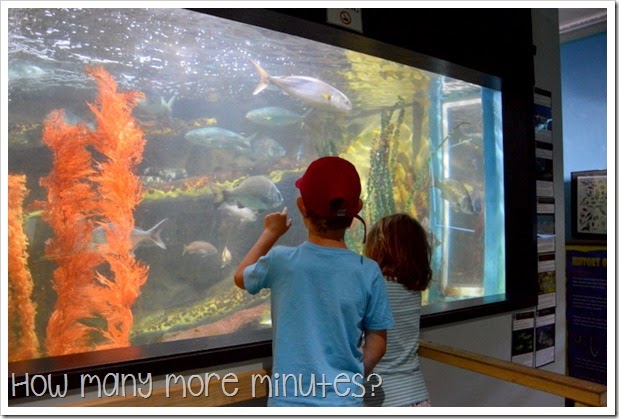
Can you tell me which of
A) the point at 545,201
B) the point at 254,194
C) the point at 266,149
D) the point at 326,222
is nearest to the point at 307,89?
the point at 266,149

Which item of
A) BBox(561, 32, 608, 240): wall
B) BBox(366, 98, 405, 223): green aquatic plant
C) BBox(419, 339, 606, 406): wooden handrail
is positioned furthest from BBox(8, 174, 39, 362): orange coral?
BBox(561, 32, 608, 240): wall

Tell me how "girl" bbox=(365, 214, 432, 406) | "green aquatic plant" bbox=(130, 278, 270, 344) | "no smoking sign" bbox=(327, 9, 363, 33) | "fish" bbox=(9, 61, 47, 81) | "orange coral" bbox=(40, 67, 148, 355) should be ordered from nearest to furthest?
"girl" bbox=(365, 214, 432, 406) → "no smoking sign" bbox=(327, 9, 363, 33) → "orange coral" bbox=(40, 67, 148, 355) → "fish" bbox=(9, 61, 47, 81) → "green aquatic plant" bbox=(130, 278, 270, 344)

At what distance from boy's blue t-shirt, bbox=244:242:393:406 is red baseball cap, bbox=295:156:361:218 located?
0.12m

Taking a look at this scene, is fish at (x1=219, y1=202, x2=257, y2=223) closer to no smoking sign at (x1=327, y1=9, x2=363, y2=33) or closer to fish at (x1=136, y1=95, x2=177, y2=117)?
fish at (x1=136, y1=95, x2=177, y2=117)

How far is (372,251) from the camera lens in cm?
200

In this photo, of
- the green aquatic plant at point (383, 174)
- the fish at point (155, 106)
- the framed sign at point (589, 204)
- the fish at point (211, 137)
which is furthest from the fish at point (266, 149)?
the framed sign at point (589, 204)

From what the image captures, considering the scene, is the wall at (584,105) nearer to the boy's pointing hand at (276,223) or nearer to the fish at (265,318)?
the fish at (265,318)

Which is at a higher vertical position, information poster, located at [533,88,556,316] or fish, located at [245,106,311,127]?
fish, located at [245,106,311,127]

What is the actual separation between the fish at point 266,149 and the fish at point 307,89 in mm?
698

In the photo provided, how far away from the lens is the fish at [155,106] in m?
4.46

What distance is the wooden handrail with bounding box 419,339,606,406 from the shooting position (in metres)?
1.65

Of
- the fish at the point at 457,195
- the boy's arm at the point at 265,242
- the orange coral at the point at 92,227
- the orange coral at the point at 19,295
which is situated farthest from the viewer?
the fish at the point at 457,195

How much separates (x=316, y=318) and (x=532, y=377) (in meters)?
0.92

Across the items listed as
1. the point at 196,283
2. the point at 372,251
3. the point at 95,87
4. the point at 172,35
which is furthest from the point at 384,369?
the point at 172,35
